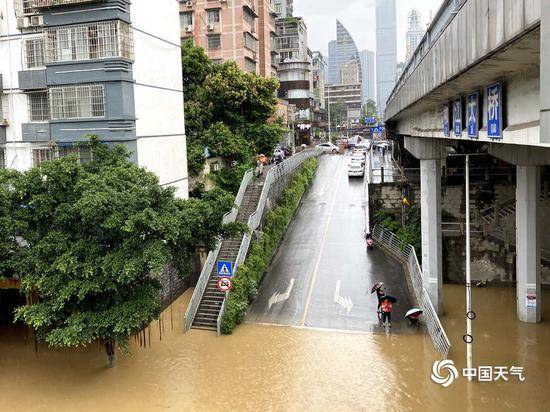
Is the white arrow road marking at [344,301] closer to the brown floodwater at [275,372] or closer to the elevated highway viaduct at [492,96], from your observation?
the brown floodwater at [275,372]

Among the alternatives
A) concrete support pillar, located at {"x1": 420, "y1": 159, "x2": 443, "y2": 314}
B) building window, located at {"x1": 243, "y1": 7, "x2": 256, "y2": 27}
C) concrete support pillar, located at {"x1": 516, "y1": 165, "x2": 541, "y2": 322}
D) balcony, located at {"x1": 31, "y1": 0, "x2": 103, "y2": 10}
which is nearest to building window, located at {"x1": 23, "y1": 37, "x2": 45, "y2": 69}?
balcony, located at {"x1": 31, "y1": 0, "x2": 103, "y2": 10}

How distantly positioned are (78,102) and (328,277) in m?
11.5

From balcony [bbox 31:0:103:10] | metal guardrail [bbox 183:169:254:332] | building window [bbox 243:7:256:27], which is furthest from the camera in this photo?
building window [bbox 243:7:256:27]

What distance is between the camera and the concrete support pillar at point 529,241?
55.0ft

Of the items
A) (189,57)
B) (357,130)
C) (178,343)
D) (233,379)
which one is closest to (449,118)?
(233,379)

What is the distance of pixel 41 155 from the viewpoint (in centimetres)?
1925

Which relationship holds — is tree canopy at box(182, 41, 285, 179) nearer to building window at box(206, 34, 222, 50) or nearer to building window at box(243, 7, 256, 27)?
building window at box(206, 34, 222, 50)

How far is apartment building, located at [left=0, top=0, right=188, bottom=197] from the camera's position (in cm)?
1764

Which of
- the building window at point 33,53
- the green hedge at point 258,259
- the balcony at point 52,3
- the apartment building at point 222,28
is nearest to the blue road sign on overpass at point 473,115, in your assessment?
the green hedge at point 258,259

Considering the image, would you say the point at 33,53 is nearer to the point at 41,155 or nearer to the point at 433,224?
the point at 41,155

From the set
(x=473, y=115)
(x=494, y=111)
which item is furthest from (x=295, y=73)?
(x=494, y=111)

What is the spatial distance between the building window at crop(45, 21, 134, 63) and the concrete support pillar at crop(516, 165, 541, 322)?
13355 millimetres

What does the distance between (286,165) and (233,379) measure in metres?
19.1

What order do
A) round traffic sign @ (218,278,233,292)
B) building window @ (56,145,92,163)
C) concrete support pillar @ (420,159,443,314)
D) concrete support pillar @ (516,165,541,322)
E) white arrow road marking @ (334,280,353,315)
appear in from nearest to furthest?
1. concrete support pillar @ (516,165,541,322)
2. round traffic sign @ (218,278,233,292)
3. building window @ (56,145,92,163)
4. concrete support pillar @ (420,159,443,314)
5. white arrow road marking @ (334,280,353,315)
